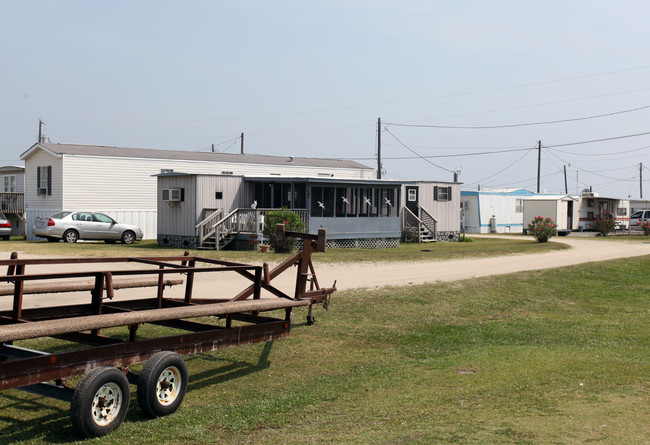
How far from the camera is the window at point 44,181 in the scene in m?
33.4

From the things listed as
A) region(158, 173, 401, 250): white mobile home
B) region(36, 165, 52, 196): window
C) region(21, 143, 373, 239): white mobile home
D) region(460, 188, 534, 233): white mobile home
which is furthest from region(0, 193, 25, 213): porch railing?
region(460, 188, 534, 233): white mobile home

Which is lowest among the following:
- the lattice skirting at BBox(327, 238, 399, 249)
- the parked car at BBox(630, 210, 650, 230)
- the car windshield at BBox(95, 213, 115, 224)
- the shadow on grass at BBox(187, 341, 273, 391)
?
the shadow on grass at BBox(187, 341, 273, 391)

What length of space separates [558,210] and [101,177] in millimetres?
27466

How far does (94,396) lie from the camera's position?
525 centimetres

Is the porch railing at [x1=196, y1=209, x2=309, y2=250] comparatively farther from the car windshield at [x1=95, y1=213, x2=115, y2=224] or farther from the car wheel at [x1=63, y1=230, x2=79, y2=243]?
the car wheel at [x1=63, y1=230, x2=79, y2=243]

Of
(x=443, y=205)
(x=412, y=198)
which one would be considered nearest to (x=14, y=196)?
(x=412, y=198)

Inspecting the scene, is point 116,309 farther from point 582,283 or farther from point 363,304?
point 582,283

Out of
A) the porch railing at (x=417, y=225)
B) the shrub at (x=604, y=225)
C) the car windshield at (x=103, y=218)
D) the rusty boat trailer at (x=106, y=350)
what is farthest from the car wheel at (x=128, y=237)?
the shrub at (x=604, y=225)

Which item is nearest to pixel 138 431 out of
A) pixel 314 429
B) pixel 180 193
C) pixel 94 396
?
pixel 94 396

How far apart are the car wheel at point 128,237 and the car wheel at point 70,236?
1996 millimetres

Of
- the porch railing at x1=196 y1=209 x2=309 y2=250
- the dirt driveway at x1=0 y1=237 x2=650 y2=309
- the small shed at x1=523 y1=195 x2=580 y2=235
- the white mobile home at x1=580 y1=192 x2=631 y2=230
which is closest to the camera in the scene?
the dirt driveway at x1=0 y1=237 x2=650 y2=309

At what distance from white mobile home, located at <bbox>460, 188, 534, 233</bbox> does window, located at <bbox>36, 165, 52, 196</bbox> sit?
25.8 meters

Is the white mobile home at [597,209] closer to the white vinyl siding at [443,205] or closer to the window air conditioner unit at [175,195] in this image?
the white vinyl siding at [443,205]

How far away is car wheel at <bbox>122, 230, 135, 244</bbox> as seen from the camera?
1168 inches
